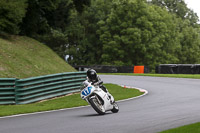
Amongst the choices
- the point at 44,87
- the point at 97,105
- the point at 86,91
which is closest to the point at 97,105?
the point at 97,105

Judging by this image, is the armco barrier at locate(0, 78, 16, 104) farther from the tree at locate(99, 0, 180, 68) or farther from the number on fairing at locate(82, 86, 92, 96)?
the tree at locate(99, 0, 180, 68)

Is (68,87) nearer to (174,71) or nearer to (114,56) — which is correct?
(174,71)

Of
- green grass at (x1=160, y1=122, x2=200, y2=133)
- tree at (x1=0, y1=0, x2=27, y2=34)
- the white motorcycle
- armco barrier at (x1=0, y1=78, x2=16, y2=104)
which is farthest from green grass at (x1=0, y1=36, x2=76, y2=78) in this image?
green grass at (x1=160, y1=122, x2=200, y2=133)

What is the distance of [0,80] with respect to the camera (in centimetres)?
1566

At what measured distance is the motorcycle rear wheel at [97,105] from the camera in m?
11.7

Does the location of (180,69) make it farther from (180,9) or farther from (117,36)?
(180,9)

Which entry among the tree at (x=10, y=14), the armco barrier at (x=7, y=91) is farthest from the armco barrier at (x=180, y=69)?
the armco barrier at (x=7, y=91)

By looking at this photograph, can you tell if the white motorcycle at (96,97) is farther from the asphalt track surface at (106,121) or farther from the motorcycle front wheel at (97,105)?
the asphalt track surface at (106,121)

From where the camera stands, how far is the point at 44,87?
17953mm

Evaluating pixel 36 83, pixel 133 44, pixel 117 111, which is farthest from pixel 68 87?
pixel 133 44

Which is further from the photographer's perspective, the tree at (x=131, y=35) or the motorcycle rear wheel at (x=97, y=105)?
the tree at (x=131, y=35)

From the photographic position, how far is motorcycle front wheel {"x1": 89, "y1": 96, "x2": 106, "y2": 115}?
1173cm

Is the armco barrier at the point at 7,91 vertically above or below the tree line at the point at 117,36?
below

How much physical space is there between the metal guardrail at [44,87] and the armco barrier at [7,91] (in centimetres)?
4
